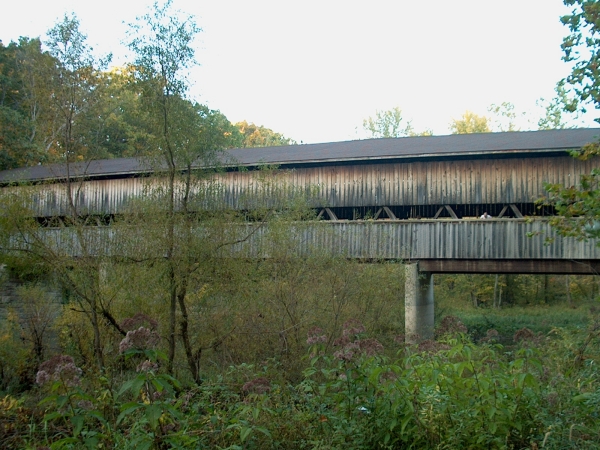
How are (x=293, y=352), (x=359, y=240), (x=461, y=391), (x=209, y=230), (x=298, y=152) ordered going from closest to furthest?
(x=461, y=391), (x=209, y=230), (x=293, y=352), (x=359, y=240), (x=298, y=152)

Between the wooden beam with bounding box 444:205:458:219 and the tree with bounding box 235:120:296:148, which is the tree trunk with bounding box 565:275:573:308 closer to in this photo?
the wooden beam with bounding box 444:205:458:219

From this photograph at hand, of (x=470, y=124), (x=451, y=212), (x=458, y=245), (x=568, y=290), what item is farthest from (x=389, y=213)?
(x=470, y=124)

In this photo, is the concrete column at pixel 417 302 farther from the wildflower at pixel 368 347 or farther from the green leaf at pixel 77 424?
the green leaf at pixel 77 424

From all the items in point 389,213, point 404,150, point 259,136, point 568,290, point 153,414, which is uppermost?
point 259,136

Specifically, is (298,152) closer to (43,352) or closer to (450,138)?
(450,138)

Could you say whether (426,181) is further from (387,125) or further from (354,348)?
(387,125)

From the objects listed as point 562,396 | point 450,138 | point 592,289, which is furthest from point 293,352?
point 592,289

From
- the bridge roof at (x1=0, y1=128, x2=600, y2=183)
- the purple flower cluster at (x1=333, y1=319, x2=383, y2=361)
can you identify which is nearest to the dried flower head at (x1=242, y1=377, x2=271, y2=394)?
the purple flower cluster at (x1=333, y1=319, x2=383, y2=361)

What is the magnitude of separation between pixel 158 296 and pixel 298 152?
27.7ft

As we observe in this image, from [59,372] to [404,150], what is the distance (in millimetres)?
12053

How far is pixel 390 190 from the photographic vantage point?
1430 cm

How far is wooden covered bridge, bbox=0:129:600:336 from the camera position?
→ 12.8 m

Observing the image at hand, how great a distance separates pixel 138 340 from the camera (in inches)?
132

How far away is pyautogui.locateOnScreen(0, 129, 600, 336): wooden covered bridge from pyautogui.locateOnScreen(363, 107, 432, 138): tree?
24.7m
